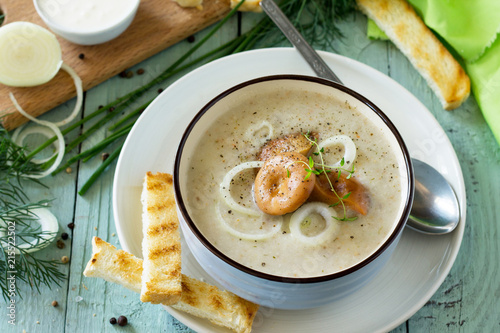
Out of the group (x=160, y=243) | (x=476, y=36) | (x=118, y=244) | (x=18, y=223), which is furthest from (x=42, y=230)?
(x=476, y=36)

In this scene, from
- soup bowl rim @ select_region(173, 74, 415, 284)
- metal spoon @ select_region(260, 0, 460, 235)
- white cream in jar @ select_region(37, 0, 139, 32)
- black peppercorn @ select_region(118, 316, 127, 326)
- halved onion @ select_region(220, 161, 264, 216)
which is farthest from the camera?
white cream in jar @ select_region(37, 0, 139, 32)

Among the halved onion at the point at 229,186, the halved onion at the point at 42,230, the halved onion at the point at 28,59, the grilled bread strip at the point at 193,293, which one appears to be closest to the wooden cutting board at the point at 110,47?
the halved onion at the point at 28,59

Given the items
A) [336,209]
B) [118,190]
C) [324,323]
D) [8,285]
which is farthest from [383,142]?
[8,285]

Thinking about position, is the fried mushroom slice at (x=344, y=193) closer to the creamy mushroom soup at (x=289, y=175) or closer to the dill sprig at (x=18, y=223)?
the creamy mushroom soup at (x=289, y=175)

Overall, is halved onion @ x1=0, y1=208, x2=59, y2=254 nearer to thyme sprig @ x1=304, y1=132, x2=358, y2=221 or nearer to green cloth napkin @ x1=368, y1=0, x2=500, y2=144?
thyme sprig @ x1=304, y1=132, x2=358, y2=221

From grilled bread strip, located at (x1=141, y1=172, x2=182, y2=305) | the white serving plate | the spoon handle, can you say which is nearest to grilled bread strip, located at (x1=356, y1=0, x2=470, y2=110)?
the white serving plate

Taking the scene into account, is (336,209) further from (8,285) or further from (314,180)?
(8,285)
